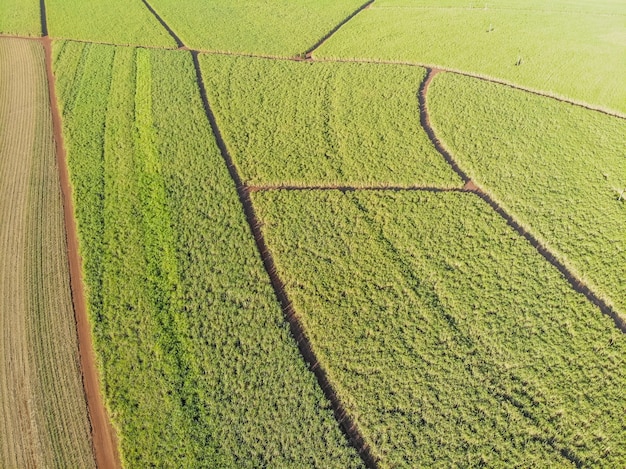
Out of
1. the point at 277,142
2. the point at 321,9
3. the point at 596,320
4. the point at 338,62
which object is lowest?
the point at 596,320

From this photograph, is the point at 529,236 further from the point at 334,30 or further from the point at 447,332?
the point at 334,30

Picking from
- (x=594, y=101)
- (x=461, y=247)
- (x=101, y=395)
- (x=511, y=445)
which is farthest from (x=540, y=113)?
(x=101, y=395)

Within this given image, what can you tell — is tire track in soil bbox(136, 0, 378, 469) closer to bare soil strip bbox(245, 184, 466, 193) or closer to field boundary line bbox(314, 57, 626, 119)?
bare soil strip bbox(245, 184, 466, 193)

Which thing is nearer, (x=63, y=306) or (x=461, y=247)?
(x=63, y=306)

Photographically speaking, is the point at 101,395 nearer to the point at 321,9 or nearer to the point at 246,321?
the point at 246,321

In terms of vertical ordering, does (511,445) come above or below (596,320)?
below

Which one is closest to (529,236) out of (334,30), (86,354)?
(86,354)

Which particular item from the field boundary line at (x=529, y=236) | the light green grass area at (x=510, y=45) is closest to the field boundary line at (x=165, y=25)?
the light green grass area at (x=510, y=45)
